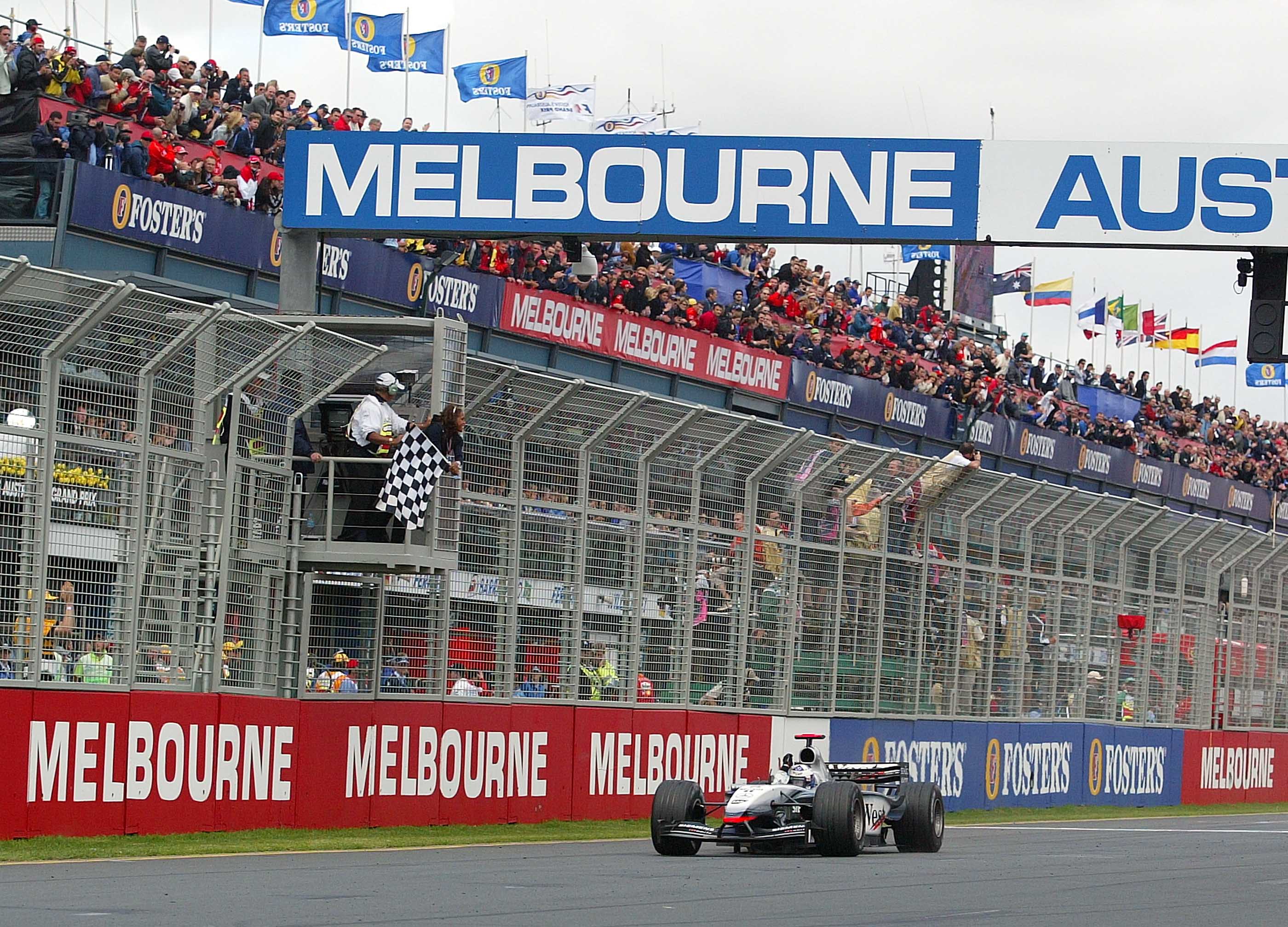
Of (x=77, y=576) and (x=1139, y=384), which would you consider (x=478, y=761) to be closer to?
(x=77, y=576)

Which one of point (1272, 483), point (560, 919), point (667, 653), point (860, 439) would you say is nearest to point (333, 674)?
point (667, 653)

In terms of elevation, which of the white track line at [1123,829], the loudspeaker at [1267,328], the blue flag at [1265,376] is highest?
the blue flag at [1265,376]

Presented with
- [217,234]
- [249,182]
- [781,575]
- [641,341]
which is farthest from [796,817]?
[641,341]

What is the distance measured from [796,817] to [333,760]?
3524mm

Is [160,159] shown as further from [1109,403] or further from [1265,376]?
[1265,376]

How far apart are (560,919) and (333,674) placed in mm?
6708

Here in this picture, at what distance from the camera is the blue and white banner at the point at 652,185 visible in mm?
17141

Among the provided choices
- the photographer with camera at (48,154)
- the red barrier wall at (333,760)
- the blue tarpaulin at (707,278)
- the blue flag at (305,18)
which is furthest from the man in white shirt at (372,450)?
the blue flag at (305,18)

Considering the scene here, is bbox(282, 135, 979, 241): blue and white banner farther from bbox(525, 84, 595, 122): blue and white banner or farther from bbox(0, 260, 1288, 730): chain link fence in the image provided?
bbox(525, 84, 595, 122): blue and white banner

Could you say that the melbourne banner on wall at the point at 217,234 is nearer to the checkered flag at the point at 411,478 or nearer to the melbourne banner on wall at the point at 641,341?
the melbourne banner on wall at the point at 641,341

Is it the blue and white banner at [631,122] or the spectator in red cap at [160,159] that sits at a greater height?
the blue and white banner at [631,122]

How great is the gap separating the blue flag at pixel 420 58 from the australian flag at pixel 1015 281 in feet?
89.4

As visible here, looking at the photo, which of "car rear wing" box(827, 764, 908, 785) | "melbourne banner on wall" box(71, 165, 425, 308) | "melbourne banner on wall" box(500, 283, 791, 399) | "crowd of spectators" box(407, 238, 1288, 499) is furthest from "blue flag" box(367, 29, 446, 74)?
"car rear wing" box(827, 764, 908, 785)

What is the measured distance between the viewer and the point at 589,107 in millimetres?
41844
